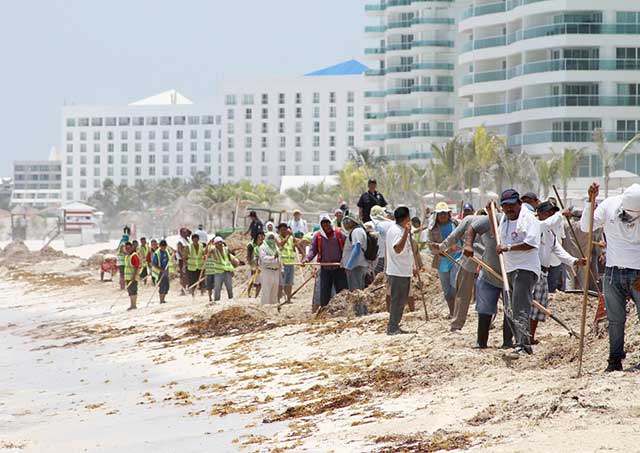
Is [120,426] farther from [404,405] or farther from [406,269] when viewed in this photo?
[406,269]

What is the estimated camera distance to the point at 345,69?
580 feet

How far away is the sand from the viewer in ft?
28.6

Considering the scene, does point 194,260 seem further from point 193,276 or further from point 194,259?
point 193,276

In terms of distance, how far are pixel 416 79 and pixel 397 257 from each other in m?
82.3

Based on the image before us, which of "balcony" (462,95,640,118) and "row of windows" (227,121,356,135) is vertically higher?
"row of windows" (227,121,356,135)

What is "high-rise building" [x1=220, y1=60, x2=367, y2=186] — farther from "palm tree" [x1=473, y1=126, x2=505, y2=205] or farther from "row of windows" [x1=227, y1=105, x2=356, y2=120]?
"palm tree" [x1=473, y1=126, x2=505, y2=205]

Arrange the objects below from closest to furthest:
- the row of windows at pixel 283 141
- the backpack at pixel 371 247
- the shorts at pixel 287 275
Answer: the backpack at pixel 371 247
the shorts at pixel 287 275
the row of windows at pixel 283 141

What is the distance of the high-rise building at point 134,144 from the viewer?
192 m

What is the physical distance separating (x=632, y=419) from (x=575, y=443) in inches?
25.9

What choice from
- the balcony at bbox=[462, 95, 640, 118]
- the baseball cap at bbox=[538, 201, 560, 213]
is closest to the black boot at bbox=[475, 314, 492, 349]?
the baseball cap at bbox=[538, 201, 560, 213]

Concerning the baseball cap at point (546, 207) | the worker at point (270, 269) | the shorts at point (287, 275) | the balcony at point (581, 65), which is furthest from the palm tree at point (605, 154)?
the baseball cap at point (546, 207)

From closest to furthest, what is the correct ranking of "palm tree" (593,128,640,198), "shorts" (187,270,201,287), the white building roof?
1. "shorts" (187,270,201,287)
2. "palm tree" (593,128,640,198)
3. the white building roof

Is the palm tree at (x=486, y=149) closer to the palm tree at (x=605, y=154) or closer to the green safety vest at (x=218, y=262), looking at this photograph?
the palm tree at (x=605, y=154)

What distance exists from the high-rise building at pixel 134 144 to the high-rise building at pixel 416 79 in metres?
94.9
